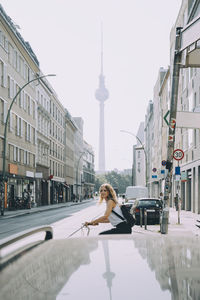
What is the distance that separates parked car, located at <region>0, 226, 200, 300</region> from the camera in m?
2.17

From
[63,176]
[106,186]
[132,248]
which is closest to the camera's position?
[132,248]

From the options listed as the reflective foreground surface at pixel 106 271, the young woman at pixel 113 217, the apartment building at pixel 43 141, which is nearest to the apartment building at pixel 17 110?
the apartment building at pixel 43 141

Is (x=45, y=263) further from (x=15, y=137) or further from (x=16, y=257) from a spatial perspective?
(x=15, y=137)

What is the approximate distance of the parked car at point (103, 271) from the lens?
217cm

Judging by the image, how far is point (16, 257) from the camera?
2.34 meters

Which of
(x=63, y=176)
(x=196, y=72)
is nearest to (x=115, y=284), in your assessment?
(x=196, y=72)

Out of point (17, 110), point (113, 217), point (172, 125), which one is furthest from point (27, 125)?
point (113, 217)

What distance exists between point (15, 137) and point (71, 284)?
40977 mm

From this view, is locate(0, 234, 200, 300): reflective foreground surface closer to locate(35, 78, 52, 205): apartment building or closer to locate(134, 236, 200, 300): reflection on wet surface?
locate(134, 236, 200, 300): reflection on wet surface

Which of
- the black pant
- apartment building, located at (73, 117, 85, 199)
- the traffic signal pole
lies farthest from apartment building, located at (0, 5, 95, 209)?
apartment building, located at (73, 117, 85, 199)

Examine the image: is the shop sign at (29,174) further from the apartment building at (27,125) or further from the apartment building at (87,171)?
the apartment building at (87,171)

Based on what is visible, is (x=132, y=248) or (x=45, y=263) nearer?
(x=45, y=263)

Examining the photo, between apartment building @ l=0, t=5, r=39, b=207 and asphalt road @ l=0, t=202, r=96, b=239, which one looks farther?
apartment building @ l=0, t=5, r=39, b=207

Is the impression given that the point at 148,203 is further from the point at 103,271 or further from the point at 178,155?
the point at 103,271
